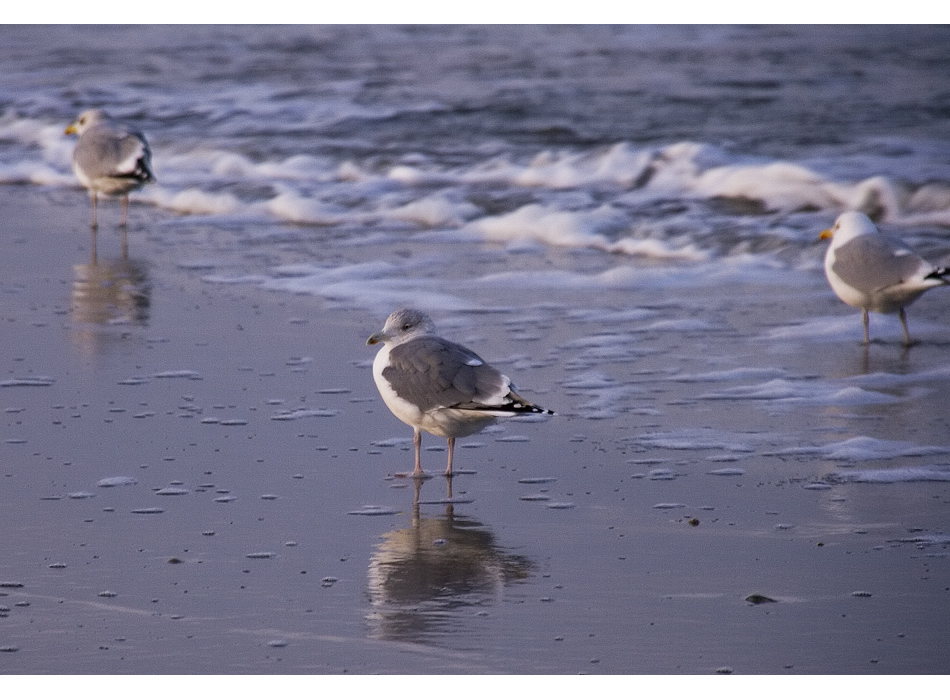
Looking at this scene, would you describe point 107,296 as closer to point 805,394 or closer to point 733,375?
point 733,375

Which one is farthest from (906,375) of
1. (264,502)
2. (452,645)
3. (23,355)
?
(23,355)

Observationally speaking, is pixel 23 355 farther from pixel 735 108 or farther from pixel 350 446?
pixel 735 108

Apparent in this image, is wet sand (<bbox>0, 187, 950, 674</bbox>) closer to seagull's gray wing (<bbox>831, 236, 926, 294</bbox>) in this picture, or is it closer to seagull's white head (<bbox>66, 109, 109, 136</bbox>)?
seagull's gray wing (<bbox>831, 236, 926, 294</bbox>)

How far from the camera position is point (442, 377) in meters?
6.09

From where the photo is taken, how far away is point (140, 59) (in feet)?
84.3

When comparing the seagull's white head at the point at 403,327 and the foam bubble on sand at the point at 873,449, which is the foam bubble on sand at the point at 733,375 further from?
the seagull's white head at the point at 403,327

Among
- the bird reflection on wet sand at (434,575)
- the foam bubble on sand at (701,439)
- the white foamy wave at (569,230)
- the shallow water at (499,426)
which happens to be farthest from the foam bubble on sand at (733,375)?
the white foamy wave at (569,230)

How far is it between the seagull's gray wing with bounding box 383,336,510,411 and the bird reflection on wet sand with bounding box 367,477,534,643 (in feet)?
1.68

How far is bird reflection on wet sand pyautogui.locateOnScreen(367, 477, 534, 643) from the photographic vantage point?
14.7 feet

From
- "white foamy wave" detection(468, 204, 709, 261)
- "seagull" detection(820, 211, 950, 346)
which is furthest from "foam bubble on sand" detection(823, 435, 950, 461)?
"white foamy wave" detection(468, 204, 709, 261)

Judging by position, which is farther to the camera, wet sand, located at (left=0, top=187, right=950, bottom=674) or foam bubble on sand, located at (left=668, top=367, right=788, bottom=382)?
foam bubble on sand, located at (left=668, top=367, right=788, bottom=382)

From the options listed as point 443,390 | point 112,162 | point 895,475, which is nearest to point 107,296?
point 112,162

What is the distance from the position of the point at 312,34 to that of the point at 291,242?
15.3 meters

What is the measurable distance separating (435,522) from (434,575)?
0.62 m
